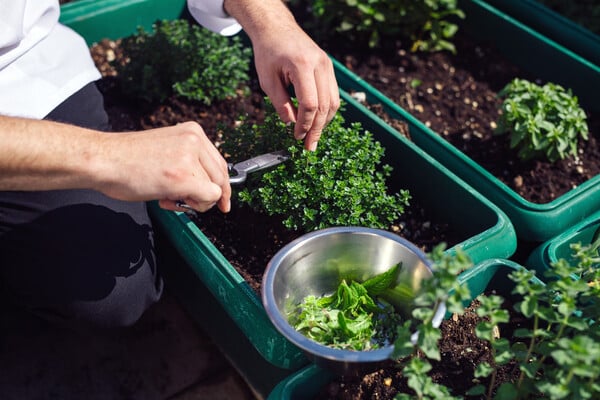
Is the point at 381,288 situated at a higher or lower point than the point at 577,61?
lower

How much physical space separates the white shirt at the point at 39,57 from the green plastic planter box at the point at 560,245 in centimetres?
128

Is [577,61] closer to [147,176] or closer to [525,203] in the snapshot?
[525,203]

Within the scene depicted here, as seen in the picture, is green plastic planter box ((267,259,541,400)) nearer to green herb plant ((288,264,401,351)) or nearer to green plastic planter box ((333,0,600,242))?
green herb plant ((288,264,401,351))

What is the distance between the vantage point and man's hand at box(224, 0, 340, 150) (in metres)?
1.81

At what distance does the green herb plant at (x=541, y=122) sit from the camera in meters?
2.29

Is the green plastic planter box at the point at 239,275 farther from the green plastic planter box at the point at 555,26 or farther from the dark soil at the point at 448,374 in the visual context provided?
the green plastic planter box at the point at 555,26

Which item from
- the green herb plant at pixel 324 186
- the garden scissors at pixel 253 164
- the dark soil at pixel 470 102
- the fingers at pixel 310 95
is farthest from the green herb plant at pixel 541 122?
the garden scissors at pixel 253 164

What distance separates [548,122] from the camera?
231cm

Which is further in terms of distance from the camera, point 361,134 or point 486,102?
point 486,102

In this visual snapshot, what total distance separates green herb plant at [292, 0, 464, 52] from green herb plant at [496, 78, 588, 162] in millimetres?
641

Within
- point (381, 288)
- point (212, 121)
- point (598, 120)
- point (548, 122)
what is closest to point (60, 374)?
point (212, 121)

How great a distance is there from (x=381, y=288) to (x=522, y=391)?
44 centimetres

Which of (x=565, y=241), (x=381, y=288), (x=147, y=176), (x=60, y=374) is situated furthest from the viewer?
(x=60, y=374)

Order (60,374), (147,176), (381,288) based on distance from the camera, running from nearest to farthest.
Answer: (147,176)
(381,288)
(60,374)
